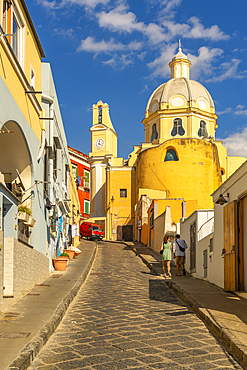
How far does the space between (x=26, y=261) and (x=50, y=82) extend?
6.75 meters

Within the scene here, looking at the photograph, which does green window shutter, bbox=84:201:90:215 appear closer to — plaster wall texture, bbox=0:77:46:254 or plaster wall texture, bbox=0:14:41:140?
plaster wall texture, bbox=0:77:46:254

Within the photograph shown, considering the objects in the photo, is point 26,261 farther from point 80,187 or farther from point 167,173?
point 80,187

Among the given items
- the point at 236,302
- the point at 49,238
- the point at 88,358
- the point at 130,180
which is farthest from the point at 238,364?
the point at 130,180

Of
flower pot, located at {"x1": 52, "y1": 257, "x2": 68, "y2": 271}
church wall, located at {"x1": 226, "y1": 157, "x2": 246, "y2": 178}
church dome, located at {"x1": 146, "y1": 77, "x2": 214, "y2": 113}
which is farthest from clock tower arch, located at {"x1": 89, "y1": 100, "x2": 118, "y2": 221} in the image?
flower pot, located at {"x1": 52, "y1": 257, "x2": 68, "y2": 271}

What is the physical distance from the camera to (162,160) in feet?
136

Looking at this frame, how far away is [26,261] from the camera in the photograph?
32.5 ft

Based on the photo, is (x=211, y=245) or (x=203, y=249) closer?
(x=211, y=245)

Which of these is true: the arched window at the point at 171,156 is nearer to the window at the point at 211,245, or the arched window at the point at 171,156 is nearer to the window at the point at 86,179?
the window at the point at 86,179

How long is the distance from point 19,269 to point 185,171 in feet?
108

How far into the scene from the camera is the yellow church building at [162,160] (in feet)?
134

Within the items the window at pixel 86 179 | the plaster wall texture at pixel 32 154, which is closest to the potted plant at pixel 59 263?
the plaster wall texture at pixel 32 154

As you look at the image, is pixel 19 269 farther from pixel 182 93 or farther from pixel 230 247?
pixel 182 93

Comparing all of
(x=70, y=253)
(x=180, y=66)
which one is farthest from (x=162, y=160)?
(x=70, y=253)

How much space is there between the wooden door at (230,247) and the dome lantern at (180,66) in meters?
39.8
